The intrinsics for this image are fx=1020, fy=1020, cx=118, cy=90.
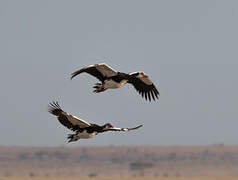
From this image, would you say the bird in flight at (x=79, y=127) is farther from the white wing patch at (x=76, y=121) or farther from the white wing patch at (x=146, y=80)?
the white wing patch at (x=146, y=80)

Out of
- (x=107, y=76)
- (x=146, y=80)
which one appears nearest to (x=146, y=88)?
(x=146, y=80)

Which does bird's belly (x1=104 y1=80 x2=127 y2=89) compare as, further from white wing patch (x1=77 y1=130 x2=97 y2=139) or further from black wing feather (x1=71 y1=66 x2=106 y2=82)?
white wing patch (x1=77 y1=130 x2=97 y2=139)

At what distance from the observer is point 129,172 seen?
198 meters

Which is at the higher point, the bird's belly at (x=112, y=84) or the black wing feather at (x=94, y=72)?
the black wing feather at (x=94, y=72)

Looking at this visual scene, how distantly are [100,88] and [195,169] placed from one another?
161920 mm

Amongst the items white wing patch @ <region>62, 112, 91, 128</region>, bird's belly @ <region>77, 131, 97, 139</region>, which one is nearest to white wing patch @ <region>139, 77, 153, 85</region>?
white wing patch @ <region>62, 112, 91, 128</region>

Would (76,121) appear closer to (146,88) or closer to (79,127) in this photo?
(79,127)

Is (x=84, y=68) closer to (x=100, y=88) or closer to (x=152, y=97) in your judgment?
(x=100, y=88)

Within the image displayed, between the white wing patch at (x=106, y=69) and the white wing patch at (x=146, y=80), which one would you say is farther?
the white wing patch at (x=146, y=80)

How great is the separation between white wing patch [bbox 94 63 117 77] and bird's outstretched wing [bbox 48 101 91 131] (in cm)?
196

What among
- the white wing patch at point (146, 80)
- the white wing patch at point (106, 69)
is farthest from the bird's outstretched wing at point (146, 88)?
the white wing patch at point (106, 69)

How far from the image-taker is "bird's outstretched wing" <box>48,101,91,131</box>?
122 ft

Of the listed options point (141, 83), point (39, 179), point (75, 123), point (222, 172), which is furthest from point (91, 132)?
point (222, 172)

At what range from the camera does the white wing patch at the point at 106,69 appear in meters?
37.1
